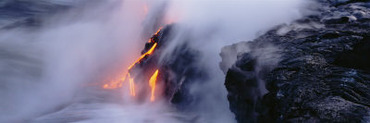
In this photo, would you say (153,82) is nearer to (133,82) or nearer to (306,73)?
(133,82)

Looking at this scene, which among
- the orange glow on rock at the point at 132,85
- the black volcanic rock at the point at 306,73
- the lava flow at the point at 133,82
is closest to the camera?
the black volcanic rock at the point at 306,73

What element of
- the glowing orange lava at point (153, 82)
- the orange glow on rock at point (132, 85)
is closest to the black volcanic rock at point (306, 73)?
the glowing orange lava at point (153, 82)

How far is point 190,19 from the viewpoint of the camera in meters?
6.79

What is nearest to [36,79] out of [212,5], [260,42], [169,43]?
[169,43]

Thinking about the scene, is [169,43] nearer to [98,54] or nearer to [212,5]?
[212,5]

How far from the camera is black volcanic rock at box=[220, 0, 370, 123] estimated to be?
2.66 metres

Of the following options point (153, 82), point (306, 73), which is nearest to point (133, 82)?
point (153, 82)

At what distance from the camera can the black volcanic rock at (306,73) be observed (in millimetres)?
2662

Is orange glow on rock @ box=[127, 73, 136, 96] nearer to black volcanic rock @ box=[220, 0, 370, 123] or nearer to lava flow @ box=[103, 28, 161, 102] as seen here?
lava flow @ box=[103, 28, 161, 102]

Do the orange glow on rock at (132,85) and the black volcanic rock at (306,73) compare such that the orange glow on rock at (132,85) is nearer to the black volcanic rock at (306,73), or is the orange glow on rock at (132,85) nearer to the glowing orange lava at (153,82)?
the glowing orange lava at (153,82)

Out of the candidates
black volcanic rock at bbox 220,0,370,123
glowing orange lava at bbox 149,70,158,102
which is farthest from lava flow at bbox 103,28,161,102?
black volcanic rock at bbox 220,0,370,123

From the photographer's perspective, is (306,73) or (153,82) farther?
(153,82)

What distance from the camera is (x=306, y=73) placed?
3.18m

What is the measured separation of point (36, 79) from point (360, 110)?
30.2ft
